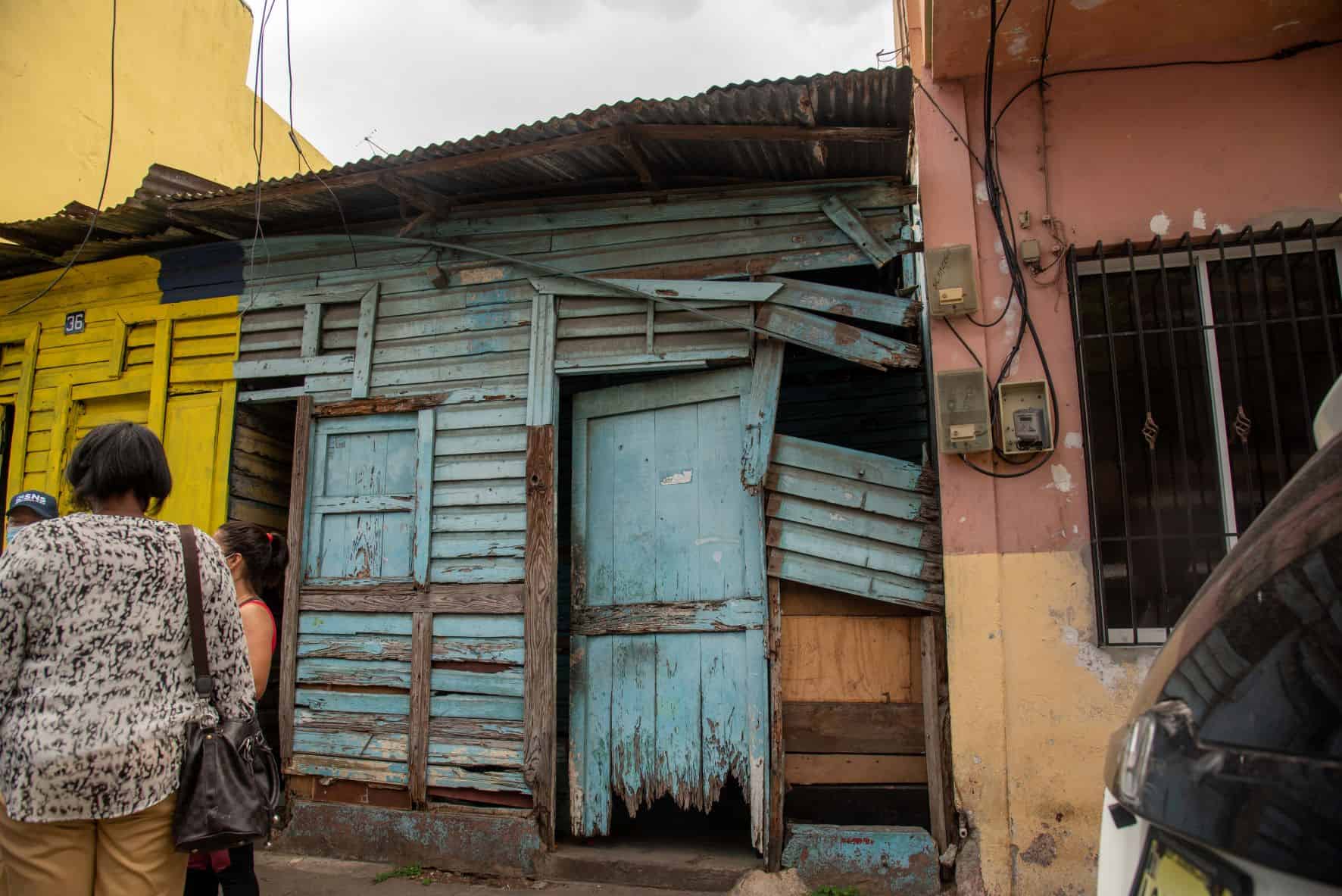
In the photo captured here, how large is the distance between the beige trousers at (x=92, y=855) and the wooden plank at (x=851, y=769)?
3.14 m

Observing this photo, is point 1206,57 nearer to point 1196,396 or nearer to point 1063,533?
point 1196,396

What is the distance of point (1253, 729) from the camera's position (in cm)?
113

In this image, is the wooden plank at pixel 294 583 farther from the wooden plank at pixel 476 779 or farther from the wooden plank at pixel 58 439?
the wooden plank at pixel 58 439

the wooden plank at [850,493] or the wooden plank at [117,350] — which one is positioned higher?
the wooden plank at [117,350]

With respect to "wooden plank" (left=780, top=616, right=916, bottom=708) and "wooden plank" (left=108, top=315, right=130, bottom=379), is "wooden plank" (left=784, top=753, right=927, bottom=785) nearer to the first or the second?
"wooden plank" (left=780, top=616, right=916, bottom=708)

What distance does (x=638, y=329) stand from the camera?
17.3 ft

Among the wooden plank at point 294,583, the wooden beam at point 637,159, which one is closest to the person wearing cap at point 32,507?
the wooden plank at point 294,583

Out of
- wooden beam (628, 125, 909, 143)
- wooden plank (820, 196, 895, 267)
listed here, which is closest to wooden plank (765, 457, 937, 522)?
wooden plank (820, 196, 895, 267)

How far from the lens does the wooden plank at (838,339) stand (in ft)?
15.5

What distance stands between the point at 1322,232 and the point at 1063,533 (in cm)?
205

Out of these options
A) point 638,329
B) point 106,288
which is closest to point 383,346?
point 638,329

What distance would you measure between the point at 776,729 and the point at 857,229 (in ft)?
9.11

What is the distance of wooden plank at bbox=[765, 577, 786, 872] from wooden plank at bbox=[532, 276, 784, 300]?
161cm

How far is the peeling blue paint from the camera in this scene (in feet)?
14.2
